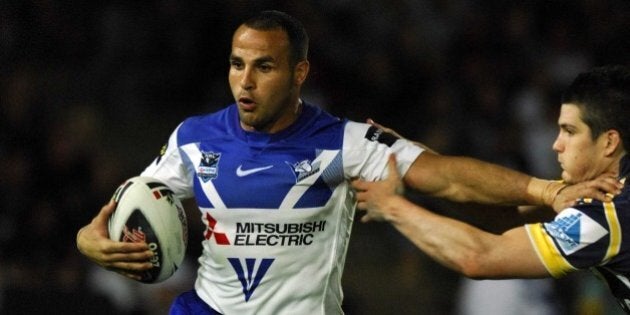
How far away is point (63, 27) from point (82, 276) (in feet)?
9.84

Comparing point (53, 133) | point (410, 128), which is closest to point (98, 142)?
point (53, 133)

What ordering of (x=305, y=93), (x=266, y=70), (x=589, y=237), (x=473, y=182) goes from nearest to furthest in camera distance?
(x=589, y=237)
(x=473, y=182)
(x=266, y=70)
(x=305, y=93)

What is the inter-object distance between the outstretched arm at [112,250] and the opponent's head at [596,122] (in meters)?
1.90

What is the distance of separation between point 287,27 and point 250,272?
45.7 inches

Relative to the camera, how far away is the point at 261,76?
568cm

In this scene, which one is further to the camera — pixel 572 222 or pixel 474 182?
pixel 474 182

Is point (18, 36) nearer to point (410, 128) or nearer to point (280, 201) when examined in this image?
point (410, 128)

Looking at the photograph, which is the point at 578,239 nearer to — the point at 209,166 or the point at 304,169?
the point at 304,169

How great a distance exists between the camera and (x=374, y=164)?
18.3 feet

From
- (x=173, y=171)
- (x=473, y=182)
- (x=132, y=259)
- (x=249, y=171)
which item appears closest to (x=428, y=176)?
(x=473, y=182)

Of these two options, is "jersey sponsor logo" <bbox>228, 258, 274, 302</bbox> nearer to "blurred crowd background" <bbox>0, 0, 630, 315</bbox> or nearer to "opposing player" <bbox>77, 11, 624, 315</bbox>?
"opposing player" <bbox>77, 11, 624, 315</bbox>

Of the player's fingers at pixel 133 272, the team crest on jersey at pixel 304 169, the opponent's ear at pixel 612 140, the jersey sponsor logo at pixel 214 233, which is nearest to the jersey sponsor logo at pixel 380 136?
the team crest on jersey at pixel 304 169

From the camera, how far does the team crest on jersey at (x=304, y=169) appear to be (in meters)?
5.62

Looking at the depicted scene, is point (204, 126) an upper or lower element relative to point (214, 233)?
upper
